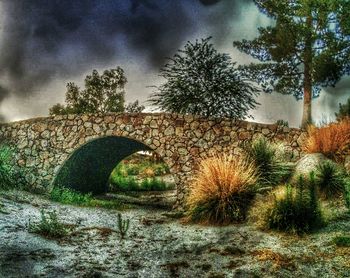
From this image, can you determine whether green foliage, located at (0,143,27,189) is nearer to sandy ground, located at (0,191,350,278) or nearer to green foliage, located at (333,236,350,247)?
sandy ground, located at (0,191,350,278)

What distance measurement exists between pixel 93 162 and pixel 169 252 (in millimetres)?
8725

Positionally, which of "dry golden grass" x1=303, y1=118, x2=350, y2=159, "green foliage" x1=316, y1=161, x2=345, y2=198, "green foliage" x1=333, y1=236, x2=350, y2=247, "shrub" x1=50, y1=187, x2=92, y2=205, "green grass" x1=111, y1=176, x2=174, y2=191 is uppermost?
"dry golden grass" x1=303, y1=118, x2=350, y2=159

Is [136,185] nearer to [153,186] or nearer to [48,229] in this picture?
[153,186]

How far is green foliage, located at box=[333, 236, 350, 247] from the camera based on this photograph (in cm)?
581

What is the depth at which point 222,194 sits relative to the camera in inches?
333

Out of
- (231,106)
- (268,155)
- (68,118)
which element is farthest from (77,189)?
(268,155)

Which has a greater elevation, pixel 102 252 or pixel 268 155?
pixel 268 155

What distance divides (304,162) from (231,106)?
12.4ft

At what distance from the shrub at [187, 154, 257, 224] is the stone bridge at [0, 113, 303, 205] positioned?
2.61 meters

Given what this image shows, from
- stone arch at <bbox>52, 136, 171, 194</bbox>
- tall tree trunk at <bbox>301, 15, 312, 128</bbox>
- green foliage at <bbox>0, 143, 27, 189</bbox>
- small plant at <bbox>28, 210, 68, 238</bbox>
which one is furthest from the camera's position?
tall tree trunk at <bbox>301, 15, 312, 128</bbox>

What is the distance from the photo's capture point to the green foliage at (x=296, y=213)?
6891 mm

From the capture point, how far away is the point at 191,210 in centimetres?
888

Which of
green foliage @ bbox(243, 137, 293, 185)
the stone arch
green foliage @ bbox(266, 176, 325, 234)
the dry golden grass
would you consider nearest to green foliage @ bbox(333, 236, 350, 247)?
green foliage @ bbox(266, 176, 325, 234)

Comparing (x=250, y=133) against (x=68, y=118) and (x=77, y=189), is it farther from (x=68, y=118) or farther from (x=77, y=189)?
(x=77, y=189)
